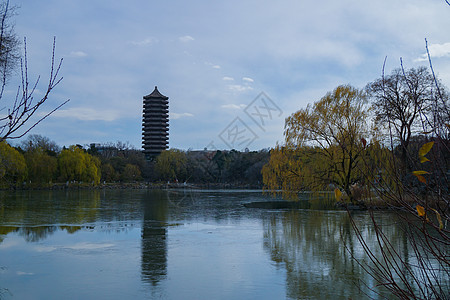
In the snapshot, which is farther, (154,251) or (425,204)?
(154,251)

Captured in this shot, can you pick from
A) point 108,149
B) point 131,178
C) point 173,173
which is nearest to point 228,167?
point 173,173

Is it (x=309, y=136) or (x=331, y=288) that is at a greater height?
(x=309, y=136)

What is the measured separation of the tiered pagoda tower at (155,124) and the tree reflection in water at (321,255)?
156ft

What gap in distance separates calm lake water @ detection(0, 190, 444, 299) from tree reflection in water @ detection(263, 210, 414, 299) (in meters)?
0.01

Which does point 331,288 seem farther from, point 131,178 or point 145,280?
point 131,178

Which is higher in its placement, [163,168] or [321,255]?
[163,168]

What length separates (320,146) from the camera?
13578mm

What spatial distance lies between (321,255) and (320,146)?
26.8ft

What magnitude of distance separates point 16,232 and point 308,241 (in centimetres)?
557

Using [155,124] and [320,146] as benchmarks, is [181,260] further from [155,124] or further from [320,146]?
[155,124]

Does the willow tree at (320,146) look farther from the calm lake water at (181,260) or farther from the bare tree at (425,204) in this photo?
the bare tree at (425,204)

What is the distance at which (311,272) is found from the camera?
15.8ft

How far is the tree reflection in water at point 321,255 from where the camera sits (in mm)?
4117

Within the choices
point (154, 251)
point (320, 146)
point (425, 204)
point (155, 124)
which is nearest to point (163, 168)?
point (155, 124)
